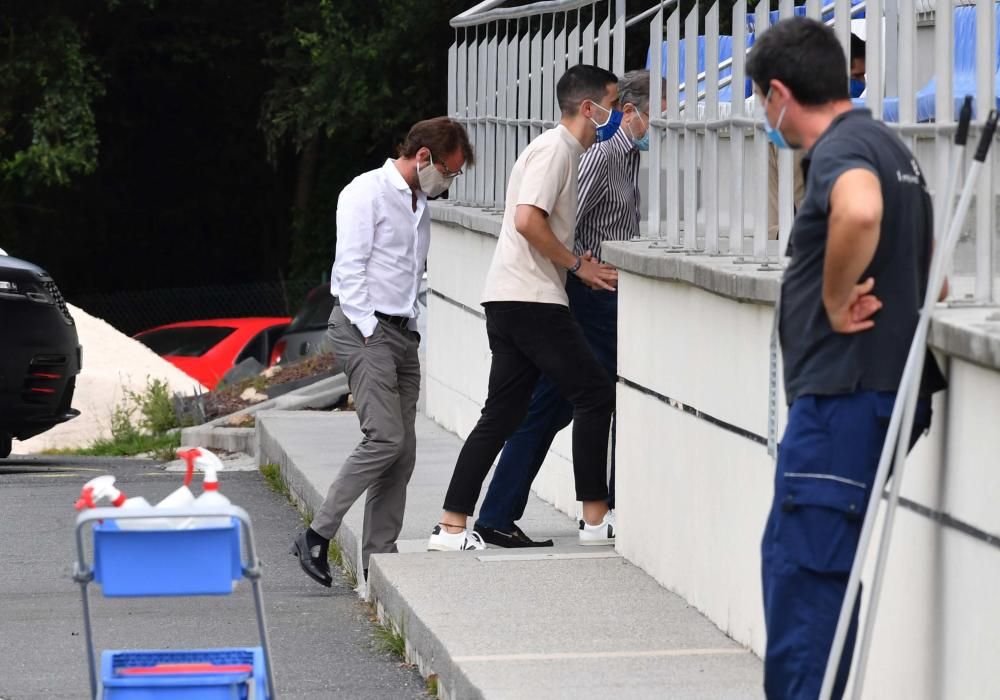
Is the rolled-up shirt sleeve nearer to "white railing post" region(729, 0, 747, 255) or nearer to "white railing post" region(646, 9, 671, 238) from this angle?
"white railing post" region(646, 9, 671, 238)

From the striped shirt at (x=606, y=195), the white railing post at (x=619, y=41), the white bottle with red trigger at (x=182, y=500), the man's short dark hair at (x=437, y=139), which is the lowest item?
the white bottle with red trigger at (x=182, y=500)

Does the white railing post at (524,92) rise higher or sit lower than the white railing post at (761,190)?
higher

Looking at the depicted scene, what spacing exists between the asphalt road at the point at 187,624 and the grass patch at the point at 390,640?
0.04 m

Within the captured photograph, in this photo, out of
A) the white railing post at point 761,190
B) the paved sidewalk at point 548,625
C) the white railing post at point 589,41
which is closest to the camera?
the paved sidewalk at point 548,625

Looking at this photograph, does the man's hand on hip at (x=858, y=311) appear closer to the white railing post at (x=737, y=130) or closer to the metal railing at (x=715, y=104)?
the metal railing at (x=715, y=104)

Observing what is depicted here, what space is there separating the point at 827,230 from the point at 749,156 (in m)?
2.14

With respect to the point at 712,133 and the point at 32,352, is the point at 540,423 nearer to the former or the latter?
the point at 712,133

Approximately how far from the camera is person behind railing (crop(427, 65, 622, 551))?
680 centimetres

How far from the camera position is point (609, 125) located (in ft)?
23.2

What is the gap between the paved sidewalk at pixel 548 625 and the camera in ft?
16.4

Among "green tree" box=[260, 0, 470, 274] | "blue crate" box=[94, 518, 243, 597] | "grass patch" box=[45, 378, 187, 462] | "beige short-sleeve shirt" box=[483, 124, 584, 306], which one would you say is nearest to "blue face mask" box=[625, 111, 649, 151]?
"beige short-sleeve shirt" box=[483, 124, 584, 306]

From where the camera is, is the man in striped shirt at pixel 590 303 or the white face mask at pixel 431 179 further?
the man in striped shirt at pixel 590 303

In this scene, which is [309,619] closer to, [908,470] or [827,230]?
[908,470]

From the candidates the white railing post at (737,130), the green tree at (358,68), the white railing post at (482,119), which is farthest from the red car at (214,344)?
the white railing post at (737,130)
